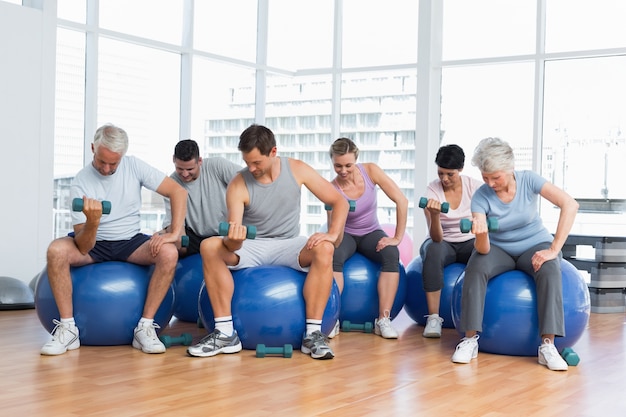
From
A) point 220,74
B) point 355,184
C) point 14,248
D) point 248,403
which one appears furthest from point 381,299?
point 220,74

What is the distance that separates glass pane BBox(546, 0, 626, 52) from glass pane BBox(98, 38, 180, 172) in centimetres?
315

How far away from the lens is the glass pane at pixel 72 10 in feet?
19.1

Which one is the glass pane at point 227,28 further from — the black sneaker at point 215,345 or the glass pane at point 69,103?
the black sneaker at point 215,345

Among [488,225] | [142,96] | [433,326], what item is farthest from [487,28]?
[488,225]

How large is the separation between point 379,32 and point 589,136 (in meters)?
2.19

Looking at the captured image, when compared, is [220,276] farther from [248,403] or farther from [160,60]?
[160,60]

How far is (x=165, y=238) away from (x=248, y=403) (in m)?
1.18

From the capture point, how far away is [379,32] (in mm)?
7637

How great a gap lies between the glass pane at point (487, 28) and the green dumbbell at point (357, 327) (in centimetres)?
356

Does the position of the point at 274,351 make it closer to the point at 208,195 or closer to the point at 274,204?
the point at 274,204

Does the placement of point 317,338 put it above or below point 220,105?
below

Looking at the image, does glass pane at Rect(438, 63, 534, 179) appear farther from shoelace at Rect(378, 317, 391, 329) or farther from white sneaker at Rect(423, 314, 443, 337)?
shoelace at Rect(378, 317, 391, 329)

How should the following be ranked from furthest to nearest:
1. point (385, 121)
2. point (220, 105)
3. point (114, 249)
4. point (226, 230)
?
1. point (385, 121)
2. point (220, 105)
3. point (114, 249)
4. point (226, 230)

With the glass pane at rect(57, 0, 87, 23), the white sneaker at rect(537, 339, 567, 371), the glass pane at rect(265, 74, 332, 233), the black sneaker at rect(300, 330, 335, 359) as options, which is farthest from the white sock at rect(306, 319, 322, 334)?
the glass pane at rect(265, 74, 332, 233)
